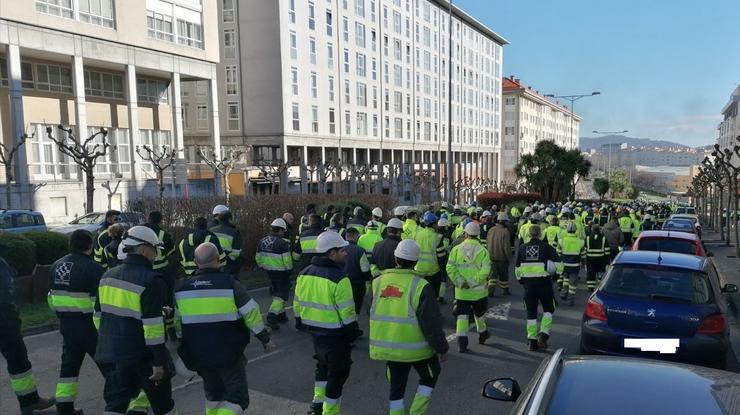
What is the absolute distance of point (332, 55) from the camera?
4872cm

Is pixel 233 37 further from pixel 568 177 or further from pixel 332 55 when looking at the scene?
pixel 568 177

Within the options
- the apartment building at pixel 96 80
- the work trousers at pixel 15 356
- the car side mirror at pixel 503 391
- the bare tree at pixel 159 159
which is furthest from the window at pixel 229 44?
the car side mirror at pixel 503 391

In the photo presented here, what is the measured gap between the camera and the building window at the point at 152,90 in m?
34.3

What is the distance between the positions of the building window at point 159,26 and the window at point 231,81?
40.6 ft

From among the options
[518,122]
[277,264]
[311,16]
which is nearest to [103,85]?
[311,16]

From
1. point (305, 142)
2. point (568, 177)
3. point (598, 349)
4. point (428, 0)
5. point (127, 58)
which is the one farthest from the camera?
point (428, 0)

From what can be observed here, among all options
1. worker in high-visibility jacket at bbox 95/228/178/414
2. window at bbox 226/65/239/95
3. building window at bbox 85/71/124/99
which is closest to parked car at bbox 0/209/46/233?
worker in high-visibility jacket at bbox 95/228/178/414

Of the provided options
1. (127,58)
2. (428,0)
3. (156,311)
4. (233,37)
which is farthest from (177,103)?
(428,0)

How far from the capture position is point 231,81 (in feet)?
150

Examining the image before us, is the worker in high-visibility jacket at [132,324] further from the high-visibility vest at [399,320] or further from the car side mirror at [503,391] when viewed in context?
the car side mirror at [503,391]

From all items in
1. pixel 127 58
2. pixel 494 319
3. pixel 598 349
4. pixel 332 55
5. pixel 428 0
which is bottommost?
pixel 494 319

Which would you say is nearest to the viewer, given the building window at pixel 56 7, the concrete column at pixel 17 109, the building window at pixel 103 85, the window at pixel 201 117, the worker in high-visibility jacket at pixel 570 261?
the worker in high-visibility jacket at pixel 570 261

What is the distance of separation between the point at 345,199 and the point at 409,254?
50.2 ft

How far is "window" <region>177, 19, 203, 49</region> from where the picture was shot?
111ft
